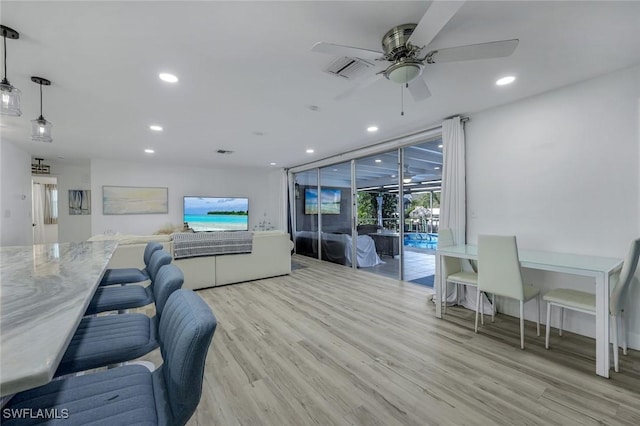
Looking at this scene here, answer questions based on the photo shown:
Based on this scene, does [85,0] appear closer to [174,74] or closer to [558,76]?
[174,74]

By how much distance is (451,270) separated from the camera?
10.9 feet

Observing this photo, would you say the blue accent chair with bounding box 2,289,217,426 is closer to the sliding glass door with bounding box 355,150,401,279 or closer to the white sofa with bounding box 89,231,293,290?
the white sofa with bounding box 89,231,293,290

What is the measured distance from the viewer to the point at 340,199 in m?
6.16

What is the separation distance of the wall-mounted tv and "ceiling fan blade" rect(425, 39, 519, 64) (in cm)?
438

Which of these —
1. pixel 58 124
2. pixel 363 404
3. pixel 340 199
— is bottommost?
pixel 363 404

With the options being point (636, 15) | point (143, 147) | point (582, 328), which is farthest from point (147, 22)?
point (582, 328)

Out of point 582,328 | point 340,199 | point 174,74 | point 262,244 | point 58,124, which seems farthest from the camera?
point 340,199

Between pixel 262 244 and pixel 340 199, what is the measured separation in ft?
7.26

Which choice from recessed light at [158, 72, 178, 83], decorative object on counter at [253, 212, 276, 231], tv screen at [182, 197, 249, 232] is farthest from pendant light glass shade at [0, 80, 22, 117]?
decorative object on counter at [253, 212, 276, 231]

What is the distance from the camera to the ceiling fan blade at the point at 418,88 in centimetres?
216

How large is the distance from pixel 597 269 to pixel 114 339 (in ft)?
10.5

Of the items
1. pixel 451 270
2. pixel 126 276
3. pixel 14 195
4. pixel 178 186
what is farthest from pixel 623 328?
pixel 14 195

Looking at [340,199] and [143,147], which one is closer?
[143,147]

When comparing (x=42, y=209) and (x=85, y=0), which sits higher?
(x=85, y=0)
